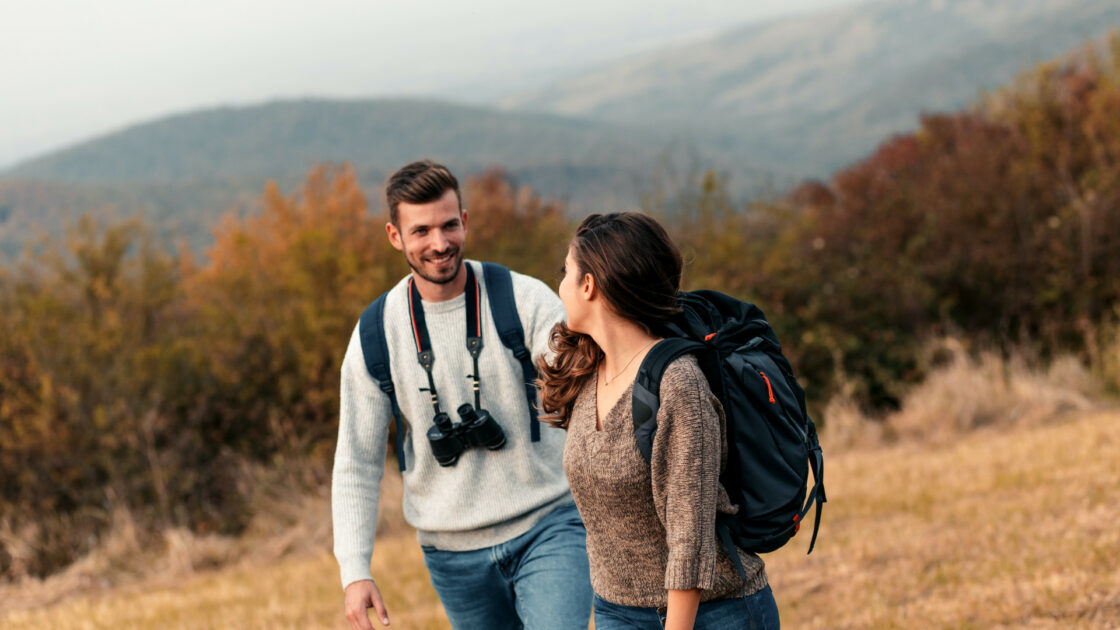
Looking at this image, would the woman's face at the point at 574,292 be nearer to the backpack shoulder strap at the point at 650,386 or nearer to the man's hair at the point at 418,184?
the backpack shoulder strap at the point at 650,386

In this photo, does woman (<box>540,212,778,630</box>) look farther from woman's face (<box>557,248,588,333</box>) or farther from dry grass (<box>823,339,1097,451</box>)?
dry grass (<box>823,339,1097,451</box>)

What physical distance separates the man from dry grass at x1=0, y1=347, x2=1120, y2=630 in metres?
2.56

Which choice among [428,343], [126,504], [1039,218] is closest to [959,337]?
[1039,218]

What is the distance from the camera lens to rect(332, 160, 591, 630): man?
3.13 metres

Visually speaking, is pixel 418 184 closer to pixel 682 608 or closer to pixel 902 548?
pixel 682 608

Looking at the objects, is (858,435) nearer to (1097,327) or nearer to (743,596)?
(1097,327)

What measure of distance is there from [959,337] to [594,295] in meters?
11.6

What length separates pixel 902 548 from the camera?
621cm

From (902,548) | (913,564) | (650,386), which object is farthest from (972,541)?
(650,386)

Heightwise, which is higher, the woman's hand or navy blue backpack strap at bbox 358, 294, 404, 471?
navy blue backpack strap at bbox 358, 294, 404, 471

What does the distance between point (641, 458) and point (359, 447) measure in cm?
136

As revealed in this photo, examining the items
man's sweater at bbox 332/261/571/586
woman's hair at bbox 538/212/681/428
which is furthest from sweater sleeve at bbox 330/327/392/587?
woman's hair at bbox 538/212/681/428

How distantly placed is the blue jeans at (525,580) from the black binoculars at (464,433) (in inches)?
13.0

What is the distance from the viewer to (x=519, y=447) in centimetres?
316
